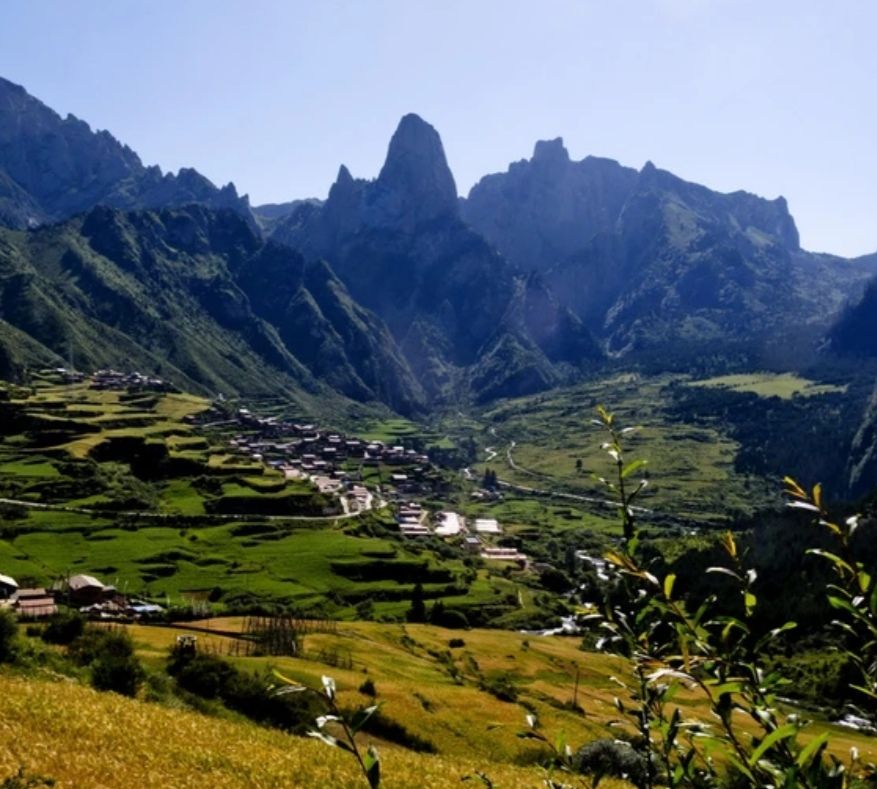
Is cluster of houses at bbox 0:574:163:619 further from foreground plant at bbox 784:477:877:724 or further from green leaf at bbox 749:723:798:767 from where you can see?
green leaf at bbox 749:723:798:767

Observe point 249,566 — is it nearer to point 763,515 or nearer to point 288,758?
point 288,758

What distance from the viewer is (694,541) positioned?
169 metres

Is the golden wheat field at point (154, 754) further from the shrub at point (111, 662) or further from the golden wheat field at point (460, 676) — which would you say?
the shrub at point (111, 662)

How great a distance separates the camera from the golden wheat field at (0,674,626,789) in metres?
19.1

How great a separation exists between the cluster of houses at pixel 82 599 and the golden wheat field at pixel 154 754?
5174 cm

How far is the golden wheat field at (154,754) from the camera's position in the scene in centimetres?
1911

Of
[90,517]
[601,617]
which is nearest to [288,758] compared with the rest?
[601,617]

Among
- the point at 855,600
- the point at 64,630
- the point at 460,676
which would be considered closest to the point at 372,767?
the point at 855,600

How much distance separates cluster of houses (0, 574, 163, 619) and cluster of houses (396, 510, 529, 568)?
75.2 m

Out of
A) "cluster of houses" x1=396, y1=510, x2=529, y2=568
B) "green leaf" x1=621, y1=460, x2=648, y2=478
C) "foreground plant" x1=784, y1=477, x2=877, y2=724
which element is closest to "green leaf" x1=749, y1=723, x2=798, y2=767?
"foreground plant" x1=784, y1=477, x2=877, y2=724

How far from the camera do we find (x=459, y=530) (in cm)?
17750

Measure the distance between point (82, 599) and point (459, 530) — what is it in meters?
103

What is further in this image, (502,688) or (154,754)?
(502,688)

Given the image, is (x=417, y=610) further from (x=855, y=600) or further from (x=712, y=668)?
(x=855, y=600)
